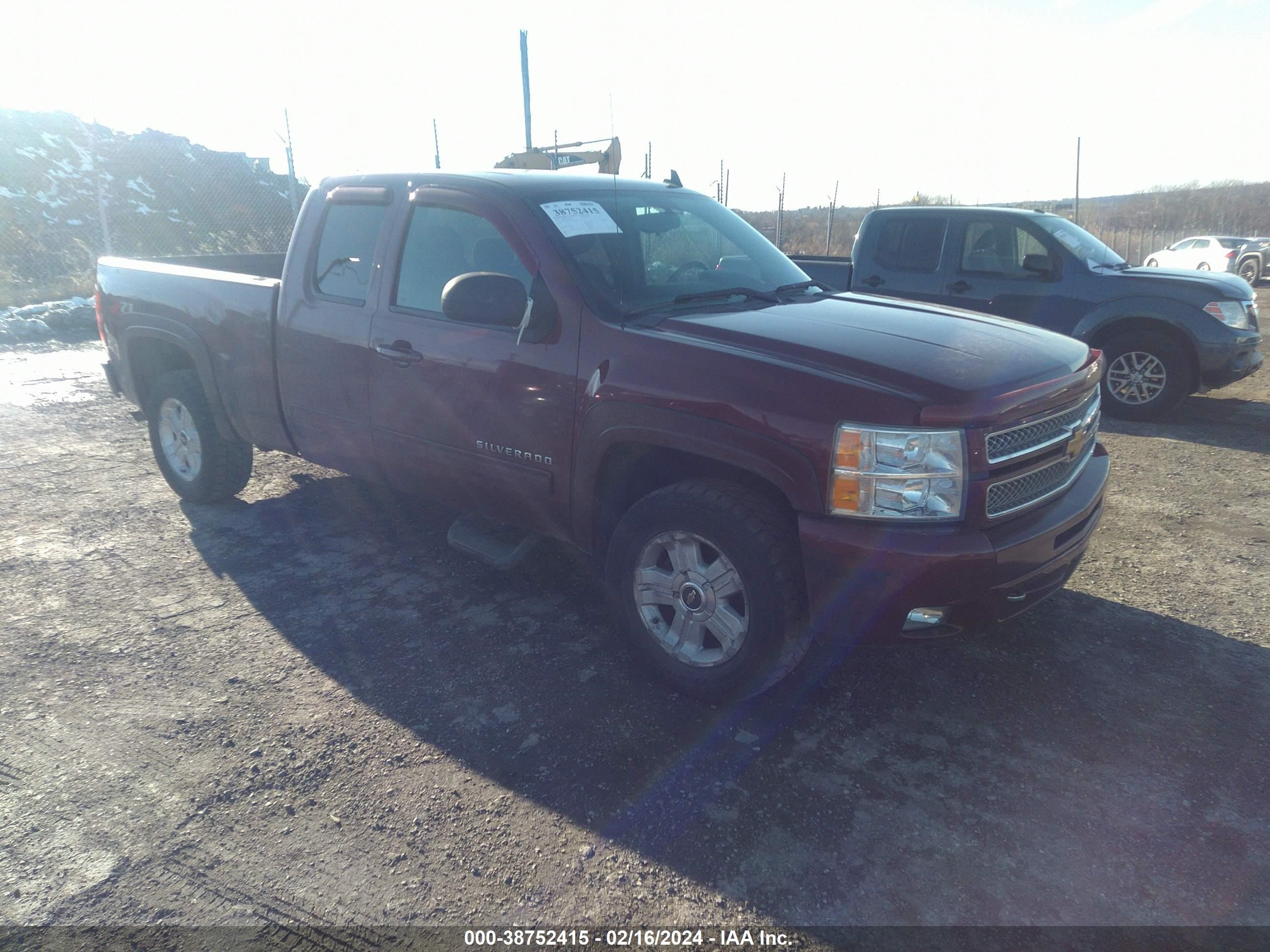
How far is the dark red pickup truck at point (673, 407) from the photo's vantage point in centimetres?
258

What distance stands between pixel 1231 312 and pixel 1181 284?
492 mm

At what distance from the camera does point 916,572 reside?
2.52 m

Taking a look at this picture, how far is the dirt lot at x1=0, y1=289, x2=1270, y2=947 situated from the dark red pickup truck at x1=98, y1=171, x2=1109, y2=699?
1.33 ft

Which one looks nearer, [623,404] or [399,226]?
[623,404]

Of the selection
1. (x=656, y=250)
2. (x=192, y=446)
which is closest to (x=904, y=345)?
(x=656, y=250)

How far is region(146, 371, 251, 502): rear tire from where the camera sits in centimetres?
491

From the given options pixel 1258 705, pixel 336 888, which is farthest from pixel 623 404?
pixel 1258 705

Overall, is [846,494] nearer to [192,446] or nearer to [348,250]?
[348,250]

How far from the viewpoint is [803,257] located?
8.13m

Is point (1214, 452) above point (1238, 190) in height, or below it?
below

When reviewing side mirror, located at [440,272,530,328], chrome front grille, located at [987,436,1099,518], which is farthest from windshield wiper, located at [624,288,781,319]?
chrome front grille, located at [987,436,1099,518]

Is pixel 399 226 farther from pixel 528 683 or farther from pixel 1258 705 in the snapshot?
pixel 1258 705

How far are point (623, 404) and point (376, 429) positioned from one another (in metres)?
1.53

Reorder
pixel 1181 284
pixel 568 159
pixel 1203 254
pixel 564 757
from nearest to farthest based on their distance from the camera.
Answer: pixel 564 757 < pixel 1181 284 < pixel 568 159 < pixel 1203 254
